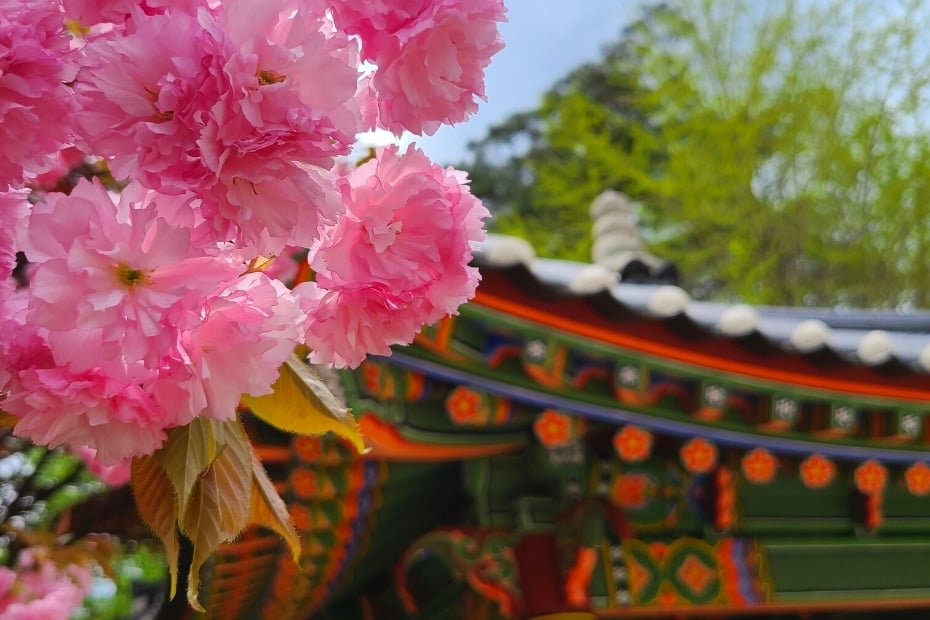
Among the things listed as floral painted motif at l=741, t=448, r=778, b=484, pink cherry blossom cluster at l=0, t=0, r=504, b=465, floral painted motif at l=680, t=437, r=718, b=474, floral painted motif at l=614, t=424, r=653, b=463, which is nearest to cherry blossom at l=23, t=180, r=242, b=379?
pink cherry blossom cluster at l=0, t=0, r=504, b=465

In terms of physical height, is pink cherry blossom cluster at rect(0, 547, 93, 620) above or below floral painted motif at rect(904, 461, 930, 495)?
below

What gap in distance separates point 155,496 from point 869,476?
210cm

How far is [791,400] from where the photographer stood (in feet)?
6.93

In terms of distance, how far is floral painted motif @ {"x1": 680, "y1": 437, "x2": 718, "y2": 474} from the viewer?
2139 mm

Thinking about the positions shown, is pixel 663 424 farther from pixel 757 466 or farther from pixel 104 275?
pixel 104 275

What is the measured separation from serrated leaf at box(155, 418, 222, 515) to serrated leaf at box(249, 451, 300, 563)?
10 cm

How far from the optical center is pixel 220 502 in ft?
2.26

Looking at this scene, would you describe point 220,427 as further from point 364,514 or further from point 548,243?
point 548,243

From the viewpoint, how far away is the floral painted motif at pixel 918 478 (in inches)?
92.6

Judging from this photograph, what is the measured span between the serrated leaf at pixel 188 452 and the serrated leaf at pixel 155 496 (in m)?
0.02

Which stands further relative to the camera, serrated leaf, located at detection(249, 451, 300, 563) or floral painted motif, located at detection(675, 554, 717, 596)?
floral painted motif, located at detection(675, 554, 717, 596)

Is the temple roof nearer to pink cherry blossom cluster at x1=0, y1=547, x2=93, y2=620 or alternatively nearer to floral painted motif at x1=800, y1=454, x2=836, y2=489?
floral painted motif at x1=800, y1=454, x2=836, y2=489

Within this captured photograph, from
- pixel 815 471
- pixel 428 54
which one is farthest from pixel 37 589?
pixel 428 54

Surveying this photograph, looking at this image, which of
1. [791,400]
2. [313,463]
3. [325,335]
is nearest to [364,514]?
[313,463]
